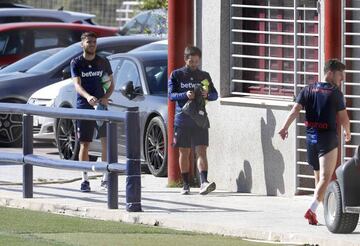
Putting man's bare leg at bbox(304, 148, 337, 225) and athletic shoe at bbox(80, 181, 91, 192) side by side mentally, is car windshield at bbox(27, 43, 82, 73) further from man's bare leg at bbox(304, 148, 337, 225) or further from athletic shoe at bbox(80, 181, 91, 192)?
man's bare leg at bbox(304, 148, 337, 225)

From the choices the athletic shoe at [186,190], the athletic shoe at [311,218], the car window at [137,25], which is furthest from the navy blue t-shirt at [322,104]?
the car window at [137,25]

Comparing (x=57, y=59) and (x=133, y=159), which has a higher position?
(x=57, y=59)

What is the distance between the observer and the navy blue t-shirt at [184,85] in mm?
15969

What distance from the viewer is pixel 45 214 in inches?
566

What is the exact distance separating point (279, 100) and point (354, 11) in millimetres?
1521

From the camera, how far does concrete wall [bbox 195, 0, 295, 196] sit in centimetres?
1581

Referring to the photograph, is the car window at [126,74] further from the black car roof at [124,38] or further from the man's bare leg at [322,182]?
the man's bare leg at [322,182]

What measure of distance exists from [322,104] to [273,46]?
2901 mm

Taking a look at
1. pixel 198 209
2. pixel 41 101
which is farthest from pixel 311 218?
pixel 41 101

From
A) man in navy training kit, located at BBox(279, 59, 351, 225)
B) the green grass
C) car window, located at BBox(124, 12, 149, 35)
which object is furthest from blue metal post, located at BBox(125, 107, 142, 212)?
car window, located at BBox(124, 12, 149, 35)

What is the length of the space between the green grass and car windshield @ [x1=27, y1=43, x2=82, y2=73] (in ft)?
28.2

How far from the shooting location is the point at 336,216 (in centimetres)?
1276

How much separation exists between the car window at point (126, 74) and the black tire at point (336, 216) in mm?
6083

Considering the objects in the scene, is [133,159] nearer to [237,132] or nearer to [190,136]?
[190,136]
